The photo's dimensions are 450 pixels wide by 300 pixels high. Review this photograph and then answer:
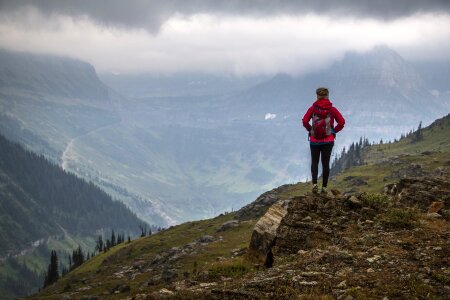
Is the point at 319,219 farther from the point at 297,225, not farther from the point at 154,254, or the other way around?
the point at 154,254

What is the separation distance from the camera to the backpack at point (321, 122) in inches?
1191

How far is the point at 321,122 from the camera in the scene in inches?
1193

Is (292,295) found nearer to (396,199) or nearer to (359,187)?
(396,199)

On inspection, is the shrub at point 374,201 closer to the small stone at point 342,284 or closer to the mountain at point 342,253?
the mountain at point 342,253

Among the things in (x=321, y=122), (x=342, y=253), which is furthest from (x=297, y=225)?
(x=321, y=122)

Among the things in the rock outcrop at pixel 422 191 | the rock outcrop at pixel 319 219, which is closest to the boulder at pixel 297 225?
the rock outcrop at pixel 319 219

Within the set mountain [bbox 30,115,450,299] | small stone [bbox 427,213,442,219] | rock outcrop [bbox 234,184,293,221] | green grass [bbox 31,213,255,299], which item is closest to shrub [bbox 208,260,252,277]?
mountain [bbox 30,115,450,299]

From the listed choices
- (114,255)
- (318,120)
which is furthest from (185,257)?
(318,120)

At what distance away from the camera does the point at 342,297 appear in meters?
17.8

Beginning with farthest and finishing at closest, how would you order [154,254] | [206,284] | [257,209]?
1. [257,209]
2. [154,254]
3. [206,284]

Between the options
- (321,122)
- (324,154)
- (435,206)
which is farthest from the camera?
(324,154)

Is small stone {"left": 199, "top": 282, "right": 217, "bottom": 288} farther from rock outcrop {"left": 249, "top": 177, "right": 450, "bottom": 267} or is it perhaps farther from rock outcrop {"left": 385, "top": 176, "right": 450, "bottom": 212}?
rock outcrop {"left": 385, "top": 176, "right": 450, "bottom": 212}

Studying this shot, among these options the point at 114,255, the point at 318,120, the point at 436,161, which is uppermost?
the point at 436,161

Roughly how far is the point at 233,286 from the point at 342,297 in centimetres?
430
